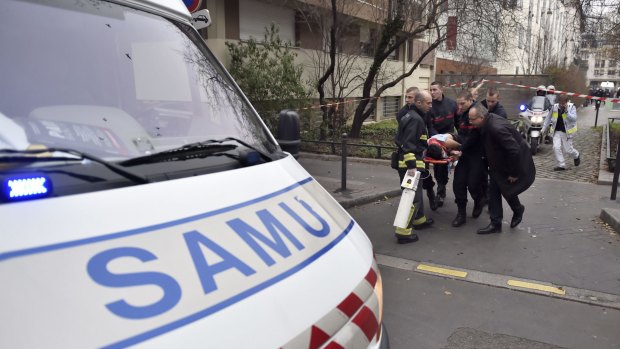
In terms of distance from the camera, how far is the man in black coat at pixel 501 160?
18.3 ft

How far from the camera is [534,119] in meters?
12.9

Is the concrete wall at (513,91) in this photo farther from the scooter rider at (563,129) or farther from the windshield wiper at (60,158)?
the windshield wiper at (60,158)

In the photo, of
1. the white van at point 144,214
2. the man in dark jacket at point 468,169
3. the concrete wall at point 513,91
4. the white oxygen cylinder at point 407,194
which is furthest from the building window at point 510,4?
the white van at point 144,214

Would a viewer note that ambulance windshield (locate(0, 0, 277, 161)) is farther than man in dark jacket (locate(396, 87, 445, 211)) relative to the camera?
No

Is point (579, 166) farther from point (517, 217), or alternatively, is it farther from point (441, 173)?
point (517, 217)

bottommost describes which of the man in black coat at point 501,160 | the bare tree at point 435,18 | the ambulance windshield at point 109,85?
the man in black coat at point 501,160

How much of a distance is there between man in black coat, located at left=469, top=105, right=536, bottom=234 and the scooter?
763 centimetres

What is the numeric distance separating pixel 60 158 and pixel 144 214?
371mm

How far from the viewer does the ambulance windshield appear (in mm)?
1674

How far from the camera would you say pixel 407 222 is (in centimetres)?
548

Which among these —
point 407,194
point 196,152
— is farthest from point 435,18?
point 196,152

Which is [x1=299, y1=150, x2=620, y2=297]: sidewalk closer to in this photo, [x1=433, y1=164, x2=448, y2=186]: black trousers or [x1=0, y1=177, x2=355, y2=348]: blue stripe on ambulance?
[x1=433, y1=164, x2=448, y2=186]: black trousers

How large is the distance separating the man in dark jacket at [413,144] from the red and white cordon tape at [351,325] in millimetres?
3519

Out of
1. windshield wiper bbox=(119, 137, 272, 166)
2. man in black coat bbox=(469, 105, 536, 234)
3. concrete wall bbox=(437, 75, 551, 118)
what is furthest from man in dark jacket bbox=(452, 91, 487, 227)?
concrete wall bbox=(437, 75, 551, 118)
